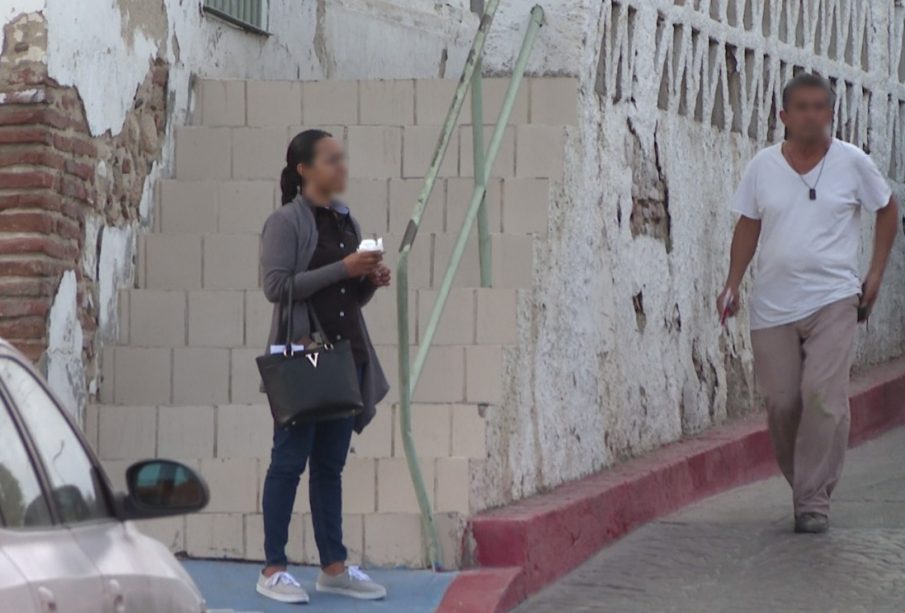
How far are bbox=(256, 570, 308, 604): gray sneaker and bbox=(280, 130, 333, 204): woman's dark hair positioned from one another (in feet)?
4.39

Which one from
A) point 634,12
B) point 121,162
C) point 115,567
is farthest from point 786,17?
point 115,567

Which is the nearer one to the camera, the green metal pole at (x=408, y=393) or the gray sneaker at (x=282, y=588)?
the gray sneaker at (x=282, y=588)

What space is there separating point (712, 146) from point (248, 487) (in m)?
4.25

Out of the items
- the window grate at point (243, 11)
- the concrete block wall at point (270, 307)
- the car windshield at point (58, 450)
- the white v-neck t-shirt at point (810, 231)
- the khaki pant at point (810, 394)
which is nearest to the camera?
the car windshield at point (58, 450)

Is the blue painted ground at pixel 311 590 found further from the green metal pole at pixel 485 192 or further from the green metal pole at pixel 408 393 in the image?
the green metal pole at pixel 485 192

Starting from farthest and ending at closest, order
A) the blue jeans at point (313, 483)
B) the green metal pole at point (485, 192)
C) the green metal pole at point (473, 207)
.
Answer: the green metal pole at point (485, 192), the green metal pole at point (473, 207), the blue jeans at point (313, 483)

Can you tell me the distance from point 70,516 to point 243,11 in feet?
21.2

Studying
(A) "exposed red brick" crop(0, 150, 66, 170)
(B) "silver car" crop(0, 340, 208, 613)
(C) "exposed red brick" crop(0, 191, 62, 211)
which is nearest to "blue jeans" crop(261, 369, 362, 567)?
(C) "exposed red brick" crop(0, 191, 62, 211)

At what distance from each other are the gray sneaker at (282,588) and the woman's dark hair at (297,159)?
4.39 ft

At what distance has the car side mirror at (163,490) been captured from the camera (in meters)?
4.30

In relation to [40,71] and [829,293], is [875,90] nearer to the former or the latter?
[829,293]

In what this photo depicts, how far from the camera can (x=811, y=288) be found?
8.59m

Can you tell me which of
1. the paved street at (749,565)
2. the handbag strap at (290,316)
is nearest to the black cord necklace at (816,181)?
the paved street at (749,565)

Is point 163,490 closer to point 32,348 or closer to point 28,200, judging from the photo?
point 32,348
